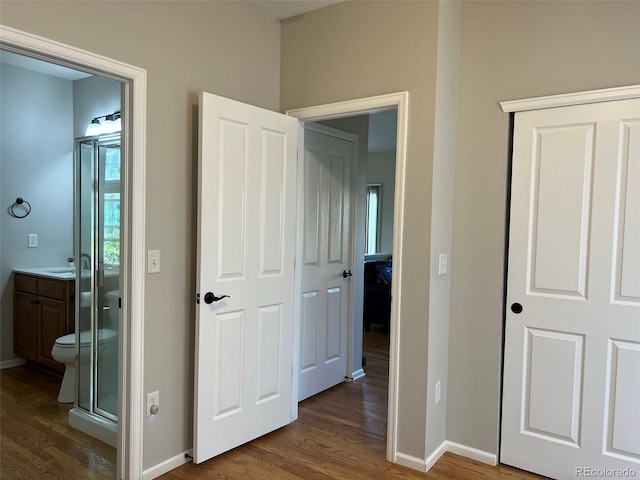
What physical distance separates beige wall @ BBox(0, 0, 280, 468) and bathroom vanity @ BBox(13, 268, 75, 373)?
1754mm

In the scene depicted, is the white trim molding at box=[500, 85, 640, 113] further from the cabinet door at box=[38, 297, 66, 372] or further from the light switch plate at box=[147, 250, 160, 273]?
the cabinet door at box=[38, 297, 66, 372]

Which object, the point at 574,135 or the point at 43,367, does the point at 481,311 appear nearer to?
the point at 574,135

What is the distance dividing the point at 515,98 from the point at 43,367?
4.22 meters

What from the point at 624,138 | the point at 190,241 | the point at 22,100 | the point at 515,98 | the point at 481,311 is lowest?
the point at 481,311

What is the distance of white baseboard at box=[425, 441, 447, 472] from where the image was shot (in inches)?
97.1

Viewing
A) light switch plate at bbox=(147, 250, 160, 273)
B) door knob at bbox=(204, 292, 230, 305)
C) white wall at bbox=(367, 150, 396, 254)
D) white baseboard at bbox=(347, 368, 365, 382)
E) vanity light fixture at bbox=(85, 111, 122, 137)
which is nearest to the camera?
light switch plate at bbox=(147, 250, 160, 273)

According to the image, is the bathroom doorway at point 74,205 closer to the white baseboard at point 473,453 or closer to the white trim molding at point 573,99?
the white baseboard at point 473,453

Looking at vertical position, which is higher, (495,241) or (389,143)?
(389,143)

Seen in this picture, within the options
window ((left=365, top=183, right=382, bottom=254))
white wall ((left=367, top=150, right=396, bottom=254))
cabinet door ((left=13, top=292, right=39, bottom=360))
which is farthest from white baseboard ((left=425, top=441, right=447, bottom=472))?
window ((left=365, top=183, right=382, bottom=254))

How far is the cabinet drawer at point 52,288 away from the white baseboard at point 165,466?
1.93m

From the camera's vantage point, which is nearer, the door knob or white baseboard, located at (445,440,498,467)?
the door knob

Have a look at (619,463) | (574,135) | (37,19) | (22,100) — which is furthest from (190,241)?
(22,100)

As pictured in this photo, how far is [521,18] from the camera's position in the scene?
240 cm

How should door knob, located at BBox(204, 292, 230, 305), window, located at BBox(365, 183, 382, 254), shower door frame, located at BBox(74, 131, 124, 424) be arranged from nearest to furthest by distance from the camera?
1. door knob, located at BBox(204, 292, 230, 305)
2. shower door frame, located at BBox(74, 131, 124, 424)
3. window, located at BBox(365, 183, 382, 254)
